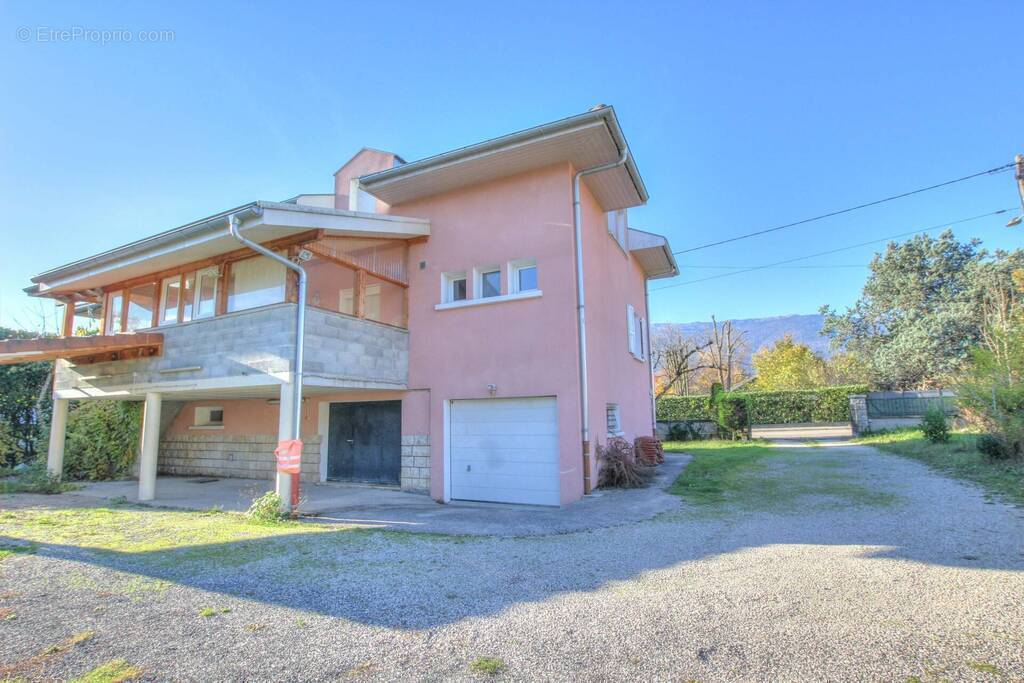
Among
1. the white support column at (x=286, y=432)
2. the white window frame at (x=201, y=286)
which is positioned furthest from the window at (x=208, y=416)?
the white support column at (x=286, y=432)

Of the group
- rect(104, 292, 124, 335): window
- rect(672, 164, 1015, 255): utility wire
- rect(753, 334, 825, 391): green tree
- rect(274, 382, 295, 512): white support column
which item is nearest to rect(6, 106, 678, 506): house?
rect(274, 382, 295, 512): white support column

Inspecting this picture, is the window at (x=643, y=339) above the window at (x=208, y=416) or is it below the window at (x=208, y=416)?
above

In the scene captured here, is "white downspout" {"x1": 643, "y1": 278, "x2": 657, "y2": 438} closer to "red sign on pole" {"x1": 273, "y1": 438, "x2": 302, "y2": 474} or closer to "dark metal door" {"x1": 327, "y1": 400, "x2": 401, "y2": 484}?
"dark metal door" {"x1": 327, "y1": 400, "x2": 401, "y2": 484}

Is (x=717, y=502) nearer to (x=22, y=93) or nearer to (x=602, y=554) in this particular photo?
(x=602, y=554)

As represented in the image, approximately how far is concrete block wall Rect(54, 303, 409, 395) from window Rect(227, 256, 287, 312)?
740 mm

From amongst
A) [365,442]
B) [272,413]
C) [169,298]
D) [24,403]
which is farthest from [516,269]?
[24,403]

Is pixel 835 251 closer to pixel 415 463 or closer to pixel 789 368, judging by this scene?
pixel 415 463

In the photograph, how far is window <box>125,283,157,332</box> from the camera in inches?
459

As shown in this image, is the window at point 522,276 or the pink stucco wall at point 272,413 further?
the pink stucco wall at point 272,413

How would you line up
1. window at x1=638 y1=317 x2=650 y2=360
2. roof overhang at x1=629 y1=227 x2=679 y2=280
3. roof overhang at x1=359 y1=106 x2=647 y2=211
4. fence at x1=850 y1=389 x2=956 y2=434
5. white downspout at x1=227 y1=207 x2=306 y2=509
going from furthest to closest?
1. fence at x1=850 y1=389 x2=956 y2=434
2. window at x1=638 y1=317 x2=650 y2=360
3. roof overhang at x1=629 y1=227 x2=679 y2=280
4. roof overhang at x1=359 y1=106 x2=647 y2=211
5. white downspout at x1=227 y1=207 x2=306 y2=509

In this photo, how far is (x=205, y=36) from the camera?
27.3 feet

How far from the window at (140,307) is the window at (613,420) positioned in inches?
436

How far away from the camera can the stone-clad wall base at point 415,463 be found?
31.9 feet

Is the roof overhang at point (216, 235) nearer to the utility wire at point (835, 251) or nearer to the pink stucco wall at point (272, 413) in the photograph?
the pink stucco wall at point (272, 413)
